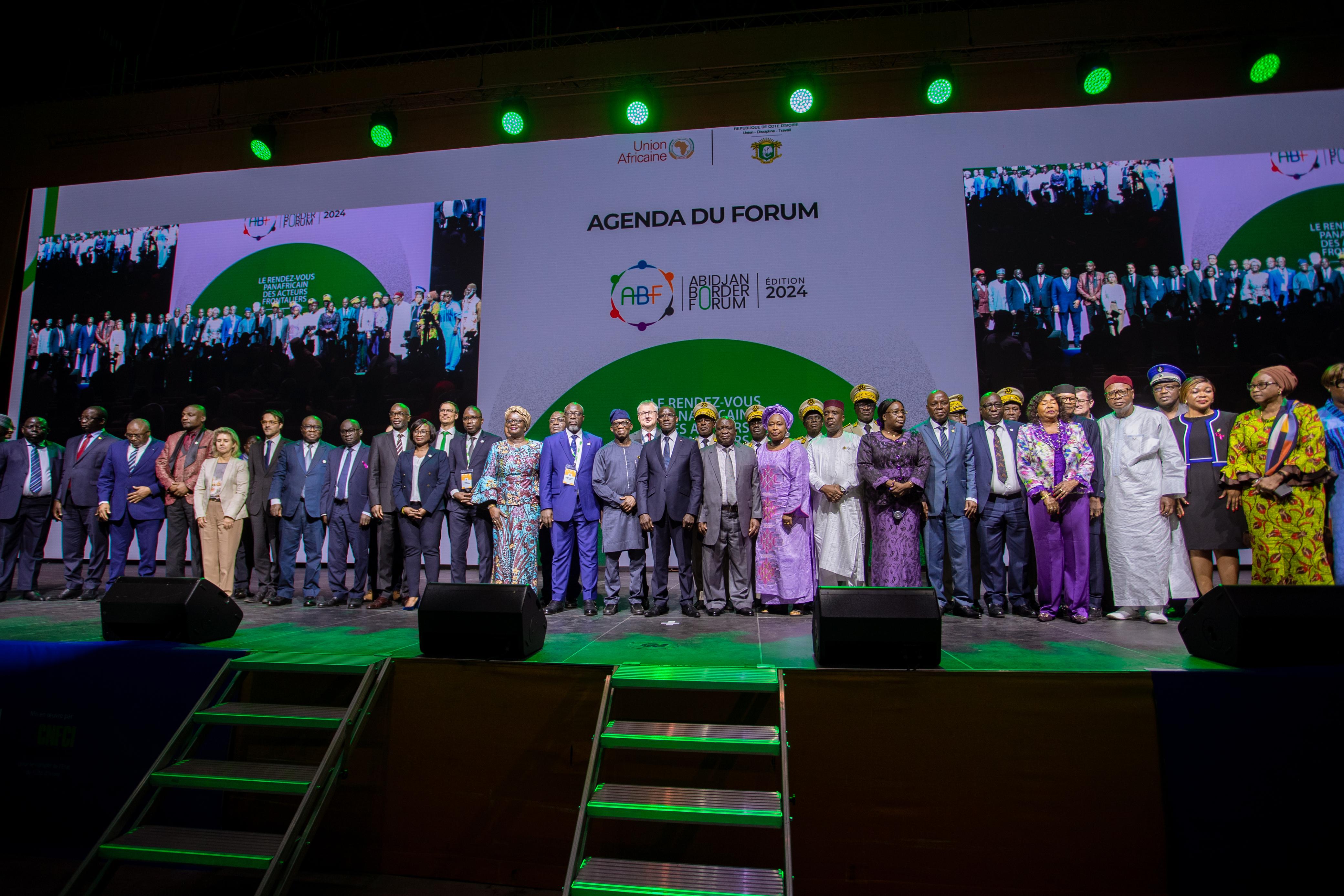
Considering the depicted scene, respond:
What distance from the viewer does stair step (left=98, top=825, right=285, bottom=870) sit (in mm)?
1935

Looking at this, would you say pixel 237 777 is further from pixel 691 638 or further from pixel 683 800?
pixel 691 638

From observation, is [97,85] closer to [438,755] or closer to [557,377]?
[557,377]

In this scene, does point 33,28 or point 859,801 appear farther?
point 33,28

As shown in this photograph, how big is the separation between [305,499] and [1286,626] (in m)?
6.07

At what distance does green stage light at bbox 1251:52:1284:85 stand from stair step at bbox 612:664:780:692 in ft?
24.0

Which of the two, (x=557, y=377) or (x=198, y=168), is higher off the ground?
(x=198, y=168)

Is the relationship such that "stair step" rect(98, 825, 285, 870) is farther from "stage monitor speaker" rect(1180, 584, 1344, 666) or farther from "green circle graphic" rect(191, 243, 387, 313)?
"green circle graphic" rect(191, 243, 387, 313)

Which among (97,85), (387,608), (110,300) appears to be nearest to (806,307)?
(387,608)

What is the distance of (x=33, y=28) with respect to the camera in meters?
6.94

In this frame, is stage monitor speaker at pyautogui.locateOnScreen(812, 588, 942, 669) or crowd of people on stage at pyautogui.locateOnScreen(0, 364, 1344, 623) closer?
stage monitor speaker at pyautogui.locateOnScreen(812, 588, 942, 669)

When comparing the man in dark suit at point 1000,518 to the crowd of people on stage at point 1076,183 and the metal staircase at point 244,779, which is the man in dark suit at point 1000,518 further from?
the metal staircase at point 244,779

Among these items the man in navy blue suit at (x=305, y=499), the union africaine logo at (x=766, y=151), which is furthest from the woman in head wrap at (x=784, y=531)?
the man in navy blue suit at (x=305, y=499)

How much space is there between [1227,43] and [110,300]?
11.9 m

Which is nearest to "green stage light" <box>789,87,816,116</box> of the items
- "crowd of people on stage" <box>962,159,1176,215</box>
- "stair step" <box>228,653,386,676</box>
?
"crowd of people on stage" <box>962,159,1176,215</box>
